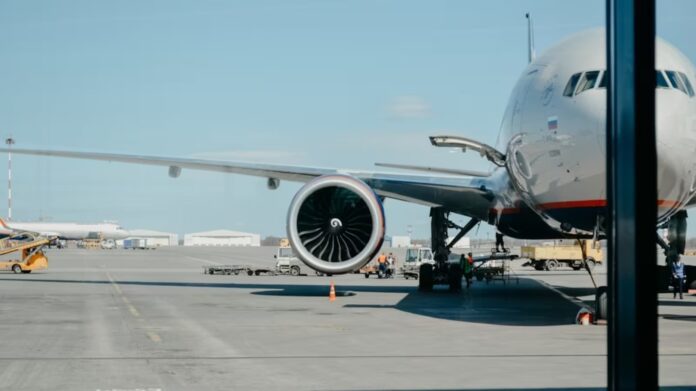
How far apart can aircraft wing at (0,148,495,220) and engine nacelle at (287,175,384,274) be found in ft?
2.06

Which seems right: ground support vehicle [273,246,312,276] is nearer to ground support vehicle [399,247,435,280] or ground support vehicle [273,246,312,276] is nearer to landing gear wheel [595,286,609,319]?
ground support vehicle [399,247,435,280]

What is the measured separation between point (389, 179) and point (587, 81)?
729cm

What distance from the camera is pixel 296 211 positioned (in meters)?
18.1

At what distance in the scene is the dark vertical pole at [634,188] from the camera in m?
3.57

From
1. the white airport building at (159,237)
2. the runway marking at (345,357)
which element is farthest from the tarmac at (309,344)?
the white airport building at (159,237)

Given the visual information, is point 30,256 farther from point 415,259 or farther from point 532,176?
point 532,176

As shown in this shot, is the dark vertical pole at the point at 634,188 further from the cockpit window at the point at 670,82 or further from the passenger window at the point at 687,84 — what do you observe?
Result: the passenger window at the point at 687,84

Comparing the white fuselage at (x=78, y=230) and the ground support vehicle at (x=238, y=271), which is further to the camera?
the white fuselage at (x=78, y=230)

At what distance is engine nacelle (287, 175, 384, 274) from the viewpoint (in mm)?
17656

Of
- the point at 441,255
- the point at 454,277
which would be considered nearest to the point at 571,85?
the point at 441,255

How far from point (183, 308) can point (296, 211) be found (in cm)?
299

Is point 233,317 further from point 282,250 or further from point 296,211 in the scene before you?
point 282,250

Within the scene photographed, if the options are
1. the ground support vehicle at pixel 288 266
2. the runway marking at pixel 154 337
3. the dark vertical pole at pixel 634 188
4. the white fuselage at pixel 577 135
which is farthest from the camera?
the ground support vehicle at pixel 288 266

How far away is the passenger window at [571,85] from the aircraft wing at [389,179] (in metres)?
6.00
